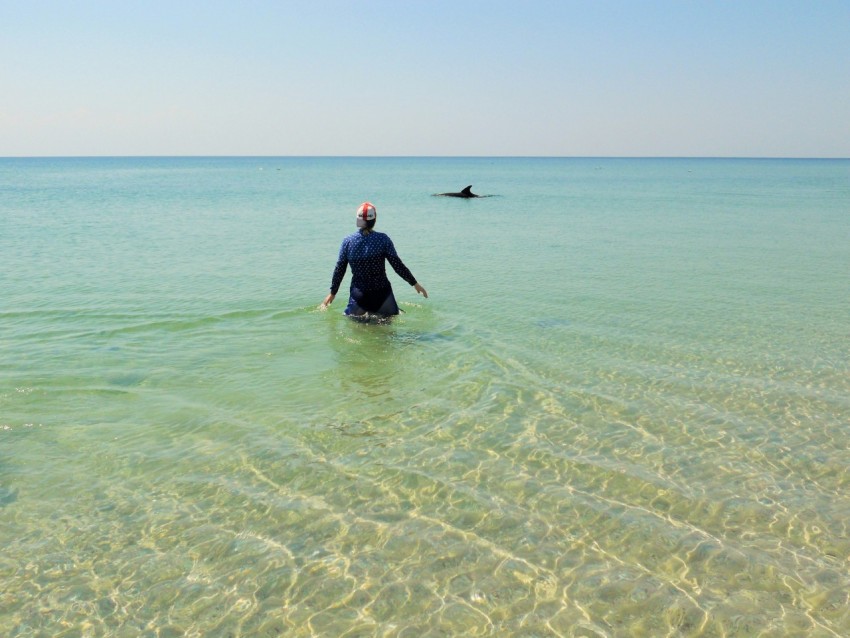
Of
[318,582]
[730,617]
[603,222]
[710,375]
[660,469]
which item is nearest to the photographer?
[730,617]

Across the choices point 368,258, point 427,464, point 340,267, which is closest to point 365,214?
point 368,258

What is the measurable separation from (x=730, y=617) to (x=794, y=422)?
13.6 ft

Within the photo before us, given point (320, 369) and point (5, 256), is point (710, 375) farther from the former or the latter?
point (5, 256)

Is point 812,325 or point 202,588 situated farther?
point 812,325

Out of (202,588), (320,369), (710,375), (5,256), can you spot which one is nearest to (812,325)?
(710,375)

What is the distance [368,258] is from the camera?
11352 mm

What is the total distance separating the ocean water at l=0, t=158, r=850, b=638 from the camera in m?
4.68

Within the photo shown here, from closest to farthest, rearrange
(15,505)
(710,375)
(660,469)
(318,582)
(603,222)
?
1. (318,582)
2. (15,505)
3. (660,469)
4. (710,375)
5. (603,222)

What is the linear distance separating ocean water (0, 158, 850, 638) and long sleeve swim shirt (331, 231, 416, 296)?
96 cm

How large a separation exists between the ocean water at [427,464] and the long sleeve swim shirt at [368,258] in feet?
3.16

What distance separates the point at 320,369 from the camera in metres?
9.83

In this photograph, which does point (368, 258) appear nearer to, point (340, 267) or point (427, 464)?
point (340, 267)

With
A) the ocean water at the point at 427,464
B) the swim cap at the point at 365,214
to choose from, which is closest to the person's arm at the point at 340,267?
the swim cap at the point at 365,214

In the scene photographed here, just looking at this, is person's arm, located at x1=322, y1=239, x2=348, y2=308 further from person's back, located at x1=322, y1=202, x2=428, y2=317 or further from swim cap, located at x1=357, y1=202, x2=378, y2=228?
swim cap, located at x1=357, y1=202, x2=378, y2=228
